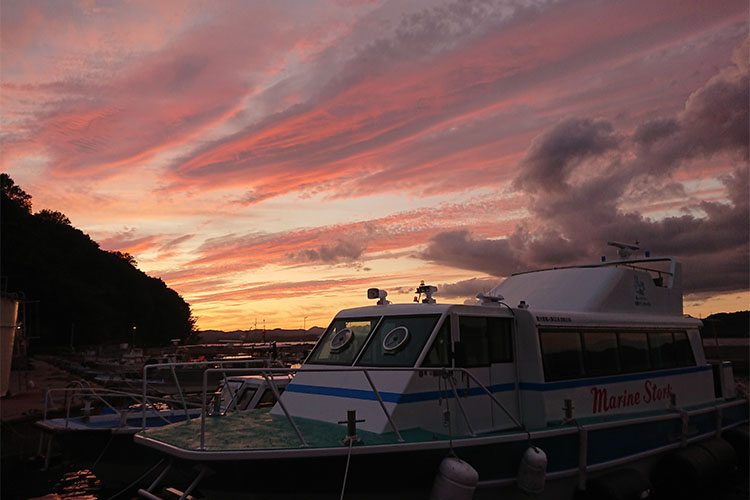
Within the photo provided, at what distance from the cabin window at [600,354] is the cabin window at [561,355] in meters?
0.23

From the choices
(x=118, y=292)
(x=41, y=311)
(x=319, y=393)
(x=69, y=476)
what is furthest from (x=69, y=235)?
(x=319, y=393)

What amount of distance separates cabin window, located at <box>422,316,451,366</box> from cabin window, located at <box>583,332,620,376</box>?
132 inches

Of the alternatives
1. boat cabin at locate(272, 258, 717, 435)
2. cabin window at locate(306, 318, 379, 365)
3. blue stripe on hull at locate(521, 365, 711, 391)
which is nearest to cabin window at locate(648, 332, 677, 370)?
boat cabin at locate(272, 258, 717, 435)

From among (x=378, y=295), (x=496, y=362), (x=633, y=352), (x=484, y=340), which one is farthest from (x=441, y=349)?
(x=633, y=352)

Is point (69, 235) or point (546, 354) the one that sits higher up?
point (69, 235)

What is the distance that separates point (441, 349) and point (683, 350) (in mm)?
7785

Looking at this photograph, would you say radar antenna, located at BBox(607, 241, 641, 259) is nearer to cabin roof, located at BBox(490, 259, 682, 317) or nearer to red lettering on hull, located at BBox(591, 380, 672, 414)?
cabin roof, located at BBox(490, 259, 682, 317)

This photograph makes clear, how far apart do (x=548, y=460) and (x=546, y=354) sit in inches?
71.7

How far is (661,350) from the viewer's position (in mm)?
12852

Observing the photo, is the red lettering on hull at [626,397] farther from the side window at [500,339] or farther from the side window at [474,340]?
the side window at [474,340]

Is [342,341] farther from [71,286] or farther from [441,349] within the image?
[71,286]

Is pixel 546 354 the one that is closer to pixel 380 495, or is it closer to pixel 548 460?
pixel 548 460

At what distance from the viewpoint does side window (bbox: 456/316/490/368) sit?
9.23 metres

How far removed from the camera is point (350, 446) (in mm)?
7199
